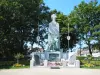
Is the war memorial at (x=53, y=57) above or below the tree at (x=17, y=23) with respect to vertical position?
below

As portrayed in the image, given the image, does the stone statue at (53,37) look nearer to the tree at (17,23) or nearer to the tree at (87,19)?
the tree at (17,23)

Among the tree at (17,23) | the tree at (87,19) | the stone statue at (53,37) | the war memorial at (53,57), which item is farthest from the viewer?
the tree at (87,19)

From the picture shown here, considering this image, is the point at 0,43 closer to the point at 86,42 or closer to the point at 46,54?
the point at 46,54

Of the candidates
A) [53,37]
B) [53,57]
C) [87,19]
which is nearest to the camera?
[53,57]

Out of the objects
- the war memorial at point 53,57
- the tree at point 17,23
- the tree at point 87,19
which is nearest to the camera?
the war memorial at point 53,57

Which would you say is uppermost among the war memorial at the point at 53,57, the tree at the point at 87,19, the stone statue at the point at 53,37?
the tree at the point at 87,19

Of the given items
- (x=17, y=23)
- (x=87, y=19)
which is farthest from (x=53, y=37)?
(x=87, y=19)

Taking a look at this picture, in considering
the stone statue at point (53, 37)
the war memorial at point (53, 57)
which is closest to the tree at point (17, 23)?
the stone statue at point (53, 37)

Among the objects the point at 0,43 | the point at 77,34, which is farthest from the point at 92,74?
the point at 77,34

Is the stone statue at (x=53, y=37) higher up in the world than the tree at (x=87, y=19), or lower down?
lower down

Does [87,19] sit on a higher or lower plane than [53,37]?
higher

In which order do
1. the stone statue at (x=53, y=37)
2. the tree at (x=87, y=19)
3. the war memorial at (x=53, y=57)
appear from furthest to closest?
the tree at (x=87, y=19), the stone statue at (x=53, y=37), the war memorial at (x=53, y=57)

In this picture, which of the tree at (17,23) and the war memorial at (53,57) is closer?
the war memorial at (53,57)

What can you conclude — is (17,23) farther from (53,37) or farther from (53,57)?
(53,57)
